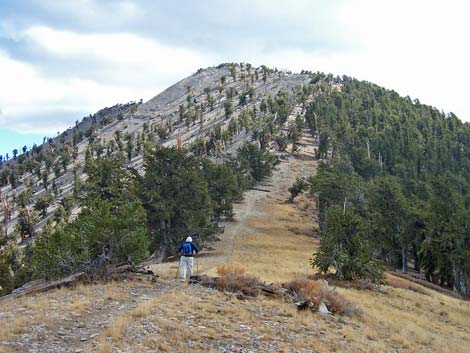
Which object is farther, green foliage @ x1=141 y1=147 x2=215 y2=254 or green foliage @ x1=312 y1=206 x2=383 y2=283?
green foliage @ x1=141 y1=147 x2=215 y2=254

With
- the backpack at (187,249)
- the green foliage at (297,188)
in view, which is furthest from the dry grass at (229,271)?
the green foliage at (297,188)

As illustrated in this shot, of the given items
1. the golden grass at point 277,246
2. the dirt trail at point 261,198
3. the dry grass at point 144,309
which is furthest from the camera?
the dirt trail at point 261,198

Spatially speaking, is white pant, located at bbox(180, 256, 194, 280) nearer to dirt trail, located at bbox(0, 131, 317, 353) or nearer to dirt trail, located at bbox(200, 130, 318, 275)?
dirt trail, located at bbox(0, 131, 317, 353)

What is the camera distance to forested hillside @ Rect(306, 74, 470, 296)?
37.1m

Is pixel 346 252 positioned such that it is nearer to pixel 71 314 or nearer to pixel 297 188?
pixel 71 314

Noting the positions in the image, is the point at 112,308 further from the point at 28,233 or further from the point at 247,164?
the point at 28,233

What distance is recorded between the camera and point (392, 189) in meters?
57.7

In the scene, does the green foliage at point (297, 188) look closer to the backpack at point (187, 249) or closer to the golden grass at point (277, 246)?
the golden grass at point (277, 246)

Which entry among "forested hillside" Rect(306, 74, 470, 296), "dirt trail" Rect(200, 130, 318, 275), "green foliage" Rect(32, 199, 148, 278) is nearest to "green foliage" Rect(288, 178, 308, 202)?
"dirt trail" Rect(200, 130, 318, 275)

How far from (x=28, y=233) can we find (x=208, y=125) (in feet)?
296

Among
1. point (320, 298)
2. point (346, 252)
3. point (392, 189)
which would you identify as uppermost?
point (392, 189)

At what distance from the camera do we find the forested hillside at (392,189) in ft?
122

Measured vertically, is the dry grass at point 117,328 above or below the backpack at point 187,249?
below

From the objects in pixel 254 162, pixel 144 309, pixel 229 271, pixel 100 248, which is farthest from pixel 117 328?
pixel 254 162
